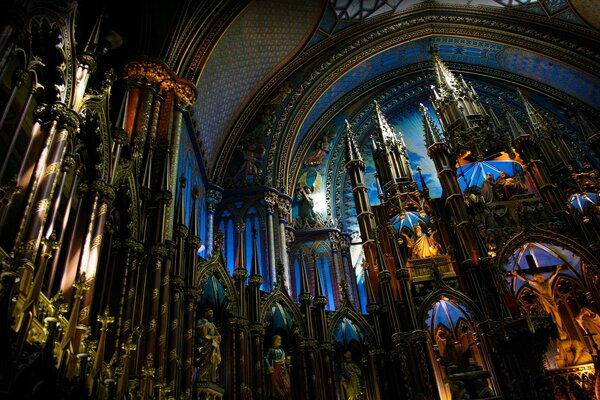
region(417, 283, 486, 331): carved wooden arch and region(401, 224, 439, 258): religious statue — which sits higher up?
region(401, 224, 439, 258): religious statue

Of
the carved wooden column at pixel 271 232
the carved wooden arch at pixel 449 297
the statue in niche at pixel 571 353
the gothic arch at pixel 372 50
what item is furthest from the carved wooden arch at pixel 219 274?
the statue in niche at pixel 571 353

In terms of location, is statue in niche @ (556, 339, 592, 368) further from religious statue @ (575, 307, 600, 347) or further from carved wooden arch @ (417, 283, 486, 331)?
carved wooden arch @ (417, 283, 486, 331)

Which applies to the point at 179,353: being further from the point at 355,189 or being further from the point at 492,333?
the point at 355,189

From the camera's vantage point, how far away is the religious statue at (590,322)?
41.9 feet

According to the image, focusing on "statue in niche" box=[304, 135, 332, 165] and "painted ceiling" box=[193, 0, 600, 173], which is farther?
"statue in niche" box=[304, 135, 332, 165]

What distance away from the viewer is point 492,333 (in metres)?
11.7

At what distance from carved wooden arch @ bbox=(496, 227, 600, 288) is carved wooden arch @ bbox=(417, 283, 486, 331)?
1347 millimetres

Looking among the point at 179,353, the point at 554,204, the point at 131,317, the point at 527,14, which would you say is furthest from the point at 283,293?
the point at 527,14

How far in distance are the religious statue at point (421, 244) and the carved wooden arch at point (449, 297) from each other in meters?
1.64

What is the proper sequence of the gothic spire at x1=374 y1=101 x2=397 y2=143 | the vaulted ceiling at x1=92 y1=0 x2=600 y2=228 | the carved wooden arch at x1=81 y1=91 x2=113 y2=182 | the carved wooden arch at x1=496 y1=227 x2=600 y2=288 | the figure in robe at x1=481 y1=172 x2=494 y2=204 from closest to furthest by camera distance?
the carved wooden arch at x1=81 y1=91 x2=113 y2=182
the carved wooden arch at x1=496 y1=227 x2=600 y2=288
the figure in robe at x1=481 y1=172 x2=494 y2=204
the vaulted ceiling at x1=92 y1=0 x2=600 y2=228
the gothic spire at x1=374 y1=101 x2=397 y2=143

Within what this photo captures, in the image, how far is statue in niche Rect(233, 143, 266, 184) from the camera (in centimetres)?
1583

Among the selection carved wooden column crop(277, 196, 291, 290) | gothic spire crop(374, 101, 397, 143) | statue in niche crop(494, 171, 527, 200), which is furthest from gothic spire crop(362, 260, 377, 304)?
gothic spire crop(374, 101, 397, 143)

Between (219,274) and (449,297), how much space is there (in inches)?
223

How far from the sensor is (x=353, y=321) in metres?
12.1
